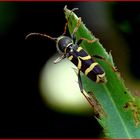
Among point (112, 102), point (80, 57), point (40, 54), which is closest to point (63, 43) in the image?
point (80, 57)

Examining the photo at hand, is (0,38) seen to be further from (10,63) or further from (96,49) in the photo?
(96,49)

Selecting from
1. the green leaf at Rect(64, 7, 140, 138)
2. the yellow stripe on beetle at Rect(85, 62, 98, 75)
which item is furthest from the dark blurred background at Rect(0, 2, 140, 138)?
the green leaf at Rect(64, 7, 140, 138)

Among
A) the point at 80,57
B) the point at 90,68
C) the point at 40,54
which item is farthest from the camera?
the point at 40,54

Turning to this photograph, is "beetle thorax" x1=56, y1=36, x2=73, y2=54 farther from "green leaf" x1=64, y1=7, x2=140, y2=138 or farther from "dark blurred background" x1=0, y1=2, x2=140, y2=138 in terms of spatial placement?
"dark blurred background" x1=0, y1=2, x2=140, y2=138

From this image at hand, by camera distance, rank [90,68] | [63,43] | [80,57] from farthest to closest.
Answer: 1. [63,43]
2. [80,57]
3. [90,68]

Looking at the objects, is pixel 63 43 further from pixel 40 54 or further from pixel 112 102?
pixel 40 54
